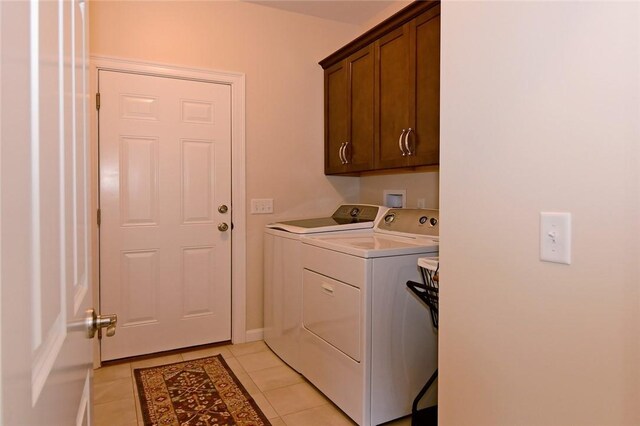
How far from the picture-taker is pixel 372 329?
190 centimetres

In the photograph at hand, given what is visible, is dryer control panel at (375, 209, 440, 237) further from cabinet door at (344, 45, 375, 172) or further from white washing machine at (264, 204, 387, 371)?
cabinet door at (344, 45, 375, 172)

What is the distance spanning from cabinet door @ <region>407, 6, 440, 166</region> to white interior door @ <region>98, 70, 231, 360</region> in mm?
1454

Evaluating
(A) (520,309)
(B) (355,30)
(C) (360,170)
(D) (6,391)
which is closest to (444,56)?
(A) (520,309)

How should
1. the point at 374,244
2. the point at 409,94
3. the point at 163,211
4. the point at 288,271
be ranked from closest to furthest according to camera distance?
the point at 374,244
the point at 409,94
the point at 288,271
the point at 163,211

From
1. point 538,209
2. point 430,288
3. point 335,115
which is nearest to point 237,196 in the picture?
point 335,115

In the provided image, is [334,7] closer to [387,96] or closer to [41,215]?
[387,96]

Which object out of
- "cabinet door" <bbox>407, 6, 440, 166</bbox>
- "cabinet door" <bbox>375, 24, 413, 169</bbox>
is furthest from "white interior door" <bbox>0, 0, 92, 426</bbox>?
"cabinet door" <bbox>375, 24, 413, 169</bbox>

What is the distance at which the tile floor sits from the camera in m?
2.06

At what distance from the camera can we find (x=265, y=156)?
10.4 feet

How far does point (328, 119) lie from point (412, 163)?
1155 mm

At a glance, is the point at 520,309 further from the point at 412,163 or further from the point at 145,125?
the point at 145,125

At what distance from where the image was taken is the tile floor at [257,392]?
206 centimetres

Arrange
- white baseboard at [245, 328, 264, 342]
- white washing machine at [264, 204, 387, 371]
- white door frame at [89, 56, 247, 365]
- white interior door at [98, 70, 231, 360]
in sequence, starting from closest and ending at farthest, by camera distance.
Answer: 1. white washing machine at [264, 204, 387, 371]
2. white interior door at [98, 70, 231, 360]
3. white door frame at [89, 56, 247, 365]
4. white baseboard at [245, 328, 264, 342]

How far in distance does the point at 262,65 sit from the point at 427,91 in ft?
4.80
